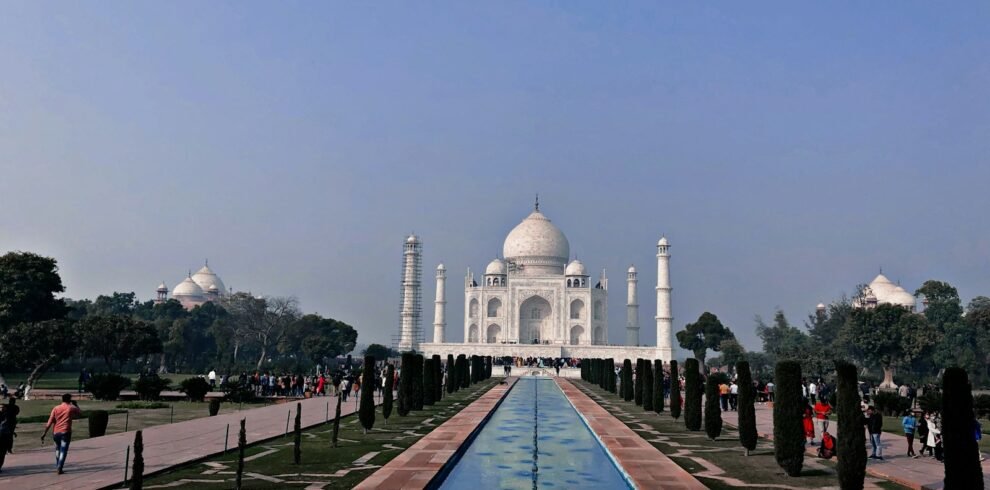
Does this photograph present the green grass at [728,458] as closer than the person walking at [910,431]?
Yes

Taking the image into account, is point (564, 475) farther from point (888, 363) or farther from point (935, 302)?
point (935, 302)

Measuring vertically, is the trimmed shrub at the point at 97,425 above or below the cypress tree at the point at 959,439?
below

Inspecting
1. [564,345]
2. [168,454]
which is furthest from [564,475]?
[564,345]

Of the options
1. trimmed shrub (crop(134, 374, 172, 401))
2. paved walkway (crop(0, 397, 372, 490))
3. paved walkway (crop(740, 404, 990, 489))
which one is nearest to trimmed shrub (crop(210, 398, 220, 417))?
paved walkway (crop(0, 397, 372, 490))

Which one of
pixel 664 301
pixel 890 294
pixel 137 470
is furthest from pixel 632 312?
pixel 137 470

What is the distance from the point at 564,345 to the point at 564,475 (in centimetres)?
4882

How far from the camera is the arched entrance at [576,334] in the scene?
64.1 metres

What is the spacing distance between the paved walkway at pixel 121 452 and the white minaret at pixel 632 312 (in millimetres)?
46137

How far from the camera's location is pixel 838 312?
66250 millimetres

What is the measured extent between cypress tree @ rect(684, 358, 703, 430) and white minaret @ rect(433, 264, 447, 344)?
46027 millimetres

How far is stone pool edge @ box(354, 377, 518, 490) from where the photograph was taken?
10.5 meters

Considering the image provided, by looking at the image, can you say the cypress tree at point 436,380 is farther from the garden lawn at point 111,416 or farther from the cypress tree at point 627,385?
the cypress tree at point 627,385

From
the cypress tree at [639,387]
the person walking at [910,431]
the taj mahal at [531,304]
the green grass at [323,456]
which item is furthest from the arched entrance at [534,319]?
the person walking at [910,431]

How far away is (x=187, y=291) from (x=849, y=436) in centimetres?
8939
